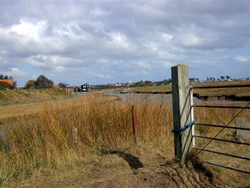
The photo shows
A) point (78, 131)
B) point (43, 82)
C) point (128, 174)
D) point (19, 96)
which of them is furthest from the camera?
point (43, 82)

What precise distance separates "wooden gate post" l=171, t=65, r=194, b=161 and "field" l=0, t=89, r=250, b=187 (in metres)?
0.27

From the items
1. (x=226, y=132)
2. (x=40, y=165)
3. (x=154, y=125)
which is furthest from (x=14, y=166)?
(x=226, y=132)

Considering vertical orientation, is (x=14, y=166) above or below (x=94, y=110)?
below

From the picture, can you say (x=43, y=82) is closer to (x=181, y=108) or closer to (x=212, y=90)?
(x=212, y=90)

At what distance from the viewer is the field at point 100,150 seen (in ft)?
13.3

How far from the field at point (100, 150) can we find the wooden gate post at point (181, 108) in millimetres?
268

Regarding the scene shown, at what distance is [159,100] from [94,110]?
220 cm

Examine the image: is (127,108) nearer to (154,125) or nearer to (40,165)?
(154,125)

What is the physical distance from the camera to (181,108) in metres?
4.31

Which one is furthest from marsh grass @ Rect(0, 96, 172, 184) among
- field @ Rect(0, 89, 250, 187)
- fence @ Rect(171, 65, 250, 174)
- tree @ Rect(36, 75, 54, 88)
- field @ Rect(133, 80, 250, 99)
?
Result: tree @ Rect(36, 75, 54, 88)

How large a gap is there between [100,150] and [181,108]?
2.80 metres

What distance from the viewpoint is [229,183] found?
378cm

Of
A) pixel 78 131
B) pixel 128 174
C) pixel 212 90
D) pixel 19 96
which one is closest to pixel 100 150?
pixel 78 131

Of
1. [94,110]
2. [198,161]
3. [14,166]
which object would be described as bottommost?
[14,166]
